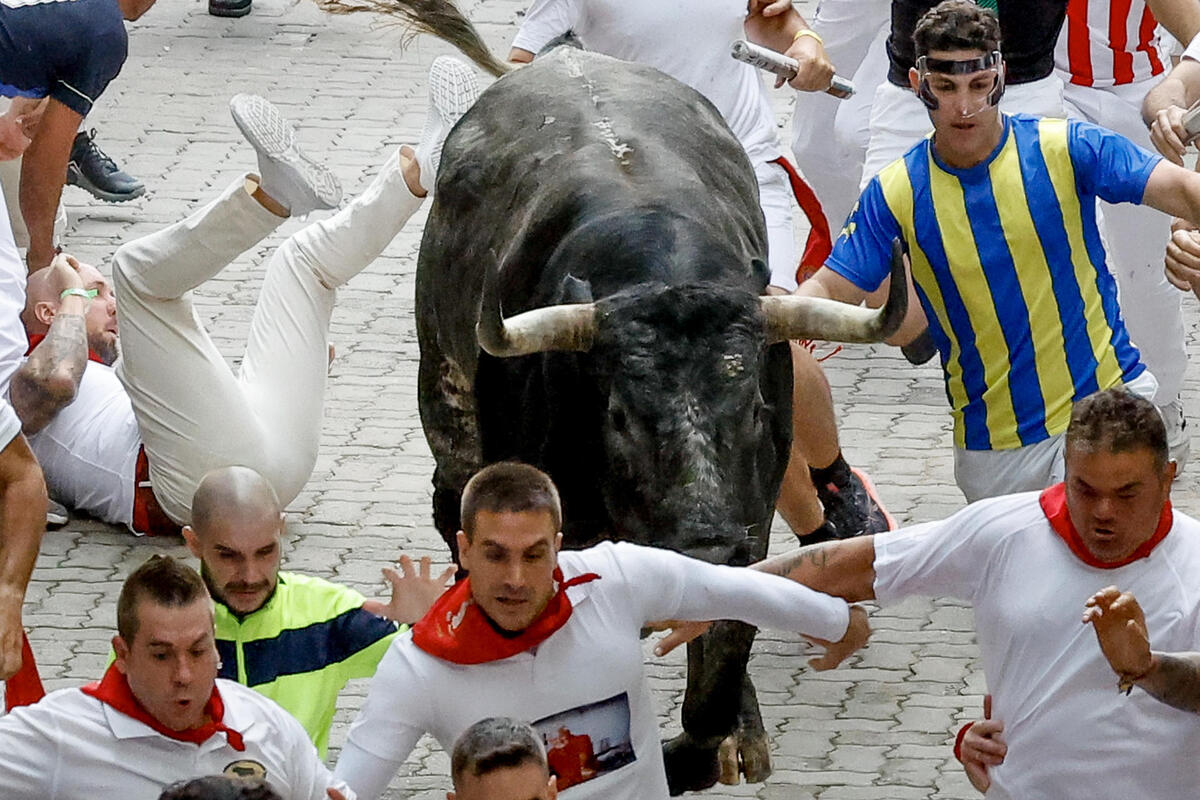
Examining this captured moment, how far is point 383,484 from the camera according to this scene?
8797 mm

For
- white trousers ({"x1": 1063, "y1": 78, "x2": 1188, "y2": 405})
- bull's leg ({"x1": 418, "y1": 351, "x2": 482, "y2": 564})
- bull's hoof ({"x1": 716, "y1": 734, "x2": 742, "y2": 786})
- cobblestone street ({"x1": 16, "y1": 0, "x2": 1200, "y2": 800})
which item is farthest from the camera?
white trousers ({"x1": 1063, "y1": 78, "x2": 1188, "y2": 405})

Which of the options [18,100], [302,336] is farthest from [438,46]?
[302,336]

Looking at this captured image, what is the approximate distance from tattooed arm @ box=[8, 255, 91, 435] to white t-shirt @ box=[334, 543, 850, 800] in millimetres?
3660

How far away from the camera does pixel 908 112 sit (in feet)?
27.0

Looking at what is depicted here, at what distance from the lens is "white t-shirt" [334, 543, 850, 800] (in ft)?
15.0

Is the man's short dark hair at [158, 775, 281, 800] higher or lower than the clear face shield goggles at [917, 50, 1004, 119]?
higher

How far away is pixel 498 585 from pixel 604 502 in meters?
1.43

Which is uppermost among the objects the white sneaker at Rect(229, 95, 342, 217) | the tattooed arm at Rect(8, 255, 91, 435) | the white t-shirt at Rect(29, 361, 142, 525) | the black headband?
the black headband

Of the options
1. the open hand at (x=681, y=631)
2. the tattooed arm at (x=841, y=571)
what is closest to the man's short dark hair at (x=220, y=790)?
the open hand at (x=681, y=631)

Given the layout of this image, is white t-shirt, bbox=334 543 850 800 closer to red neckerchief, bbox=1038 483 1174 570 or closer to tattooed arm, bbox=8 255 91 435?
red neckerchief, bbox=1038 483 1174 570

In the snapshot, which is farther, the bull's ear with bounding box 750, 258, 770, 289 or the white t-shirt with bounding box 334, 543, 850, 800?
the bull's ear with bounding box 750, 258, 770, 289

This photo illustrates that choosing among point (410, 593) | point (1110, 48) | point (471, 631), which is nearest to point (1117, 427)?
point (471, 631)

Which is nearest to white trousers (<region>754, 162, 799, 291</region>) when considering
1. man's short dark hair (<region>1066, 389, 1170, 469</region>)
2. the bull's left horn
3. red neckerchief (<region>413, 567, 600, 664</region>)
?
the bull's left horn

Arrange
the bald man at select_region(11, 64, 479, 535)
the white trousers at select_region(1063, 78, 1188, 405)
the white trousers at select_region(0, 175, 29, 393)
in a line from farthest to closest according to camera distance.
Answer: the white trousers at select_region(1063, 78, 1188, 405), the bald man at select_region(11, 64, 479, 535), the white trousers at select_region(0, 175, 29, 393)
